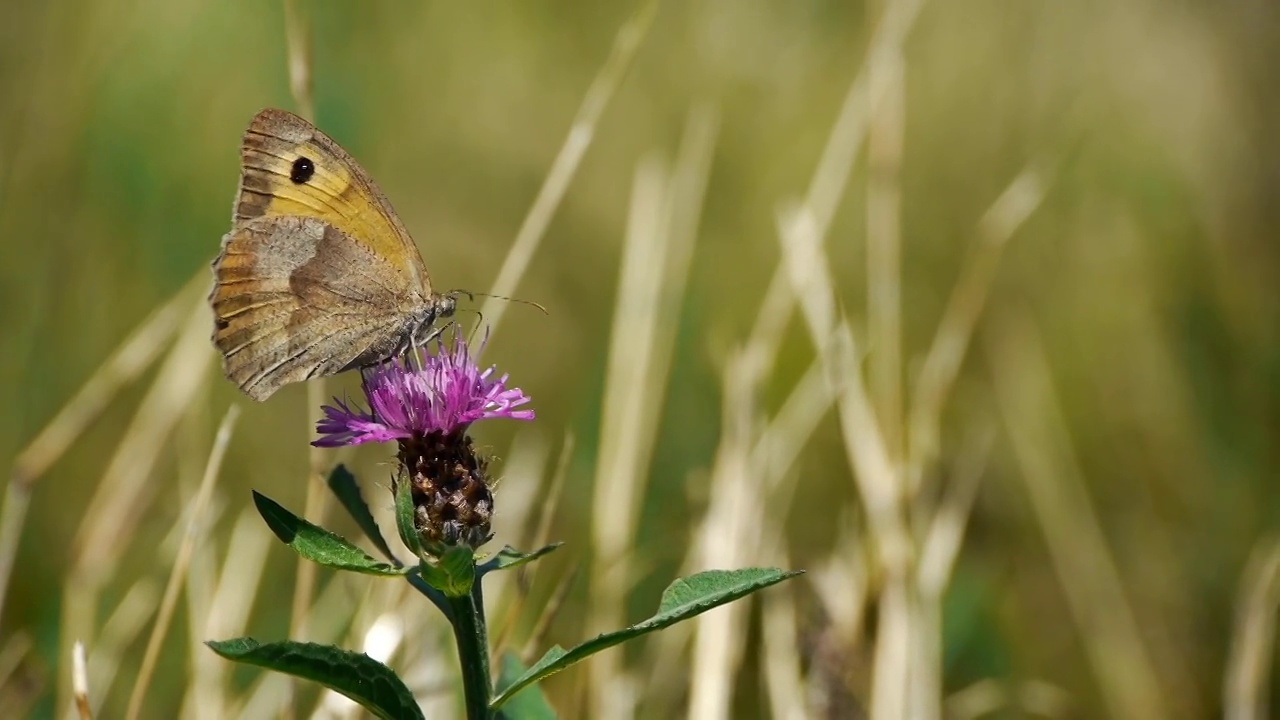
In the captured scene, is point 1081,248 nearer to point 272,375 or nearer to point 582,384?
point 582,384

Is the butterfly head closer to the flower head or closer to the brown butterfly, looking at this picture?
the brown butterfly

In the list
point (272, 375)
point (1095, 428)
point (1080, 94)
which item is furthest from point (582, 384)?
point (1080, 94)

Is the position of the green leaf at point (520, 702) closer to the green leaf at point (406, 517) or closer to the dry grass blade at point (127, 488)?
the green leaf at point (406, 517)

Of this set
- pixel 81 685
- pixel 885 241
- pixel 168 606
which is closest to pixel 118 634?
pixel 168 606

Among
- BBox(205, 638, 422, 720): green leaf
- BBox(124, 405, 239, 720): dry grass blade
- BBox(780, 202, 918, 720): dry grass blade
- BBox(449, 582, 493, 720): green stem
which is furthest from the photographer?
BBox(780, 202, 918, 720): dry grass blade

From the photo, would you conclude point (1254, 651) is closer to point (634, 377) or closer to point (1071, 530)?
point (1071, 530)

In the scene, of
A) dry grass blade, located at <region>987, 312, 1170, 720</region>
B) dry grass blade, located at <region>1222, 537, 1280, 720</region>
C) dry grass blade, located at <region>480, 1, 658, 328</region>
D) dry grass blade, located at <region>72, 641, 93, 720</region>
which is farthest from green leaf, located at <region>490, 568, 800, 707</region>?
dry grass blade, located at <region>987, 312, 1170, 720</region>
